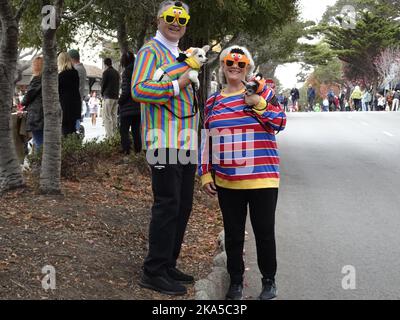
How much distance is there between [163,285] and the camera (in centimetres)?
454

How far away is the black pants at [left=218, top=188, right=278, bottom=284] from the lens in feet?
15.4

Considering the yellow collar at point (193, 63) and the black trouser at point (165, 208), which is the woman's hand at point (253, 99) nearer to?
the yellow collar at point (193, 63)

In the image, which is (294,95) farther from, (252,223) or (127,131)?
(252,223)

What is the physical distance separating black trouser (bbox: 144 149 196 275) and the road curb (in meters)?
0.31

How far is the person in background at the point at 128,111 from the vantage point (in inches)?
355

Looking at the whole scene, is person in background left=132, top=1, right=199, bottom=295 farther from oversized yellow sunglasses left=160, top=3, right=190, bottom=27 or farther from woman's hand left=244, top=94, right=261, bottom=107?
woman's hand left=244, top=94, right=261, bottom=107

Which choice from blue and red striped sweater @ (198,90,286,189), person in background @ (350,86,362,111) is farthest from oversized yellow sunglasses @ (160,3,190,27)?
person in background @ (350,86,362,111)

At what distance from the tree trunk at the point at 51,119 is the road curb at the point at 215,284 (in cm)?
184

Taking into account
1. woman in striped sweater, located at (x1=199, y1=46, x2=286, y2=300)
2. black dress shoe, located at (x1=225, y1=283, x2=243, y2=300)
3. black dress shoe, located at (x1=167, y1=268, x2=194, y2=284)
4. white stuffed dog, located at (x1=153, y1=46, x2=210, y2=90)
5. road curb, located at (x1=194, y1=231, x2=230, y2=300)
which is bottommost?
black dress shoe, located at (x1=225, y1=283, x2=243, y2=300)

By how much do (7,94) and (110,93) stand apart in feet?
19.2

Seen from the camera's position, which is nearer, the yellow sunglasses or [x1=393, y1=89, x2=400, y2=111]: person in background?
the yellow sunglasses

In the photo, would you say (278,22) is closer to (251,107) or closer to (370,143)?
(370,143)

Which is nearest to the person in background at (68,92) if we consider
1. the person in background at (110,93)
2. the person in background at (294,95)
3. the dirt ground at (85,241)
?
the dirt ground at (85,241)
